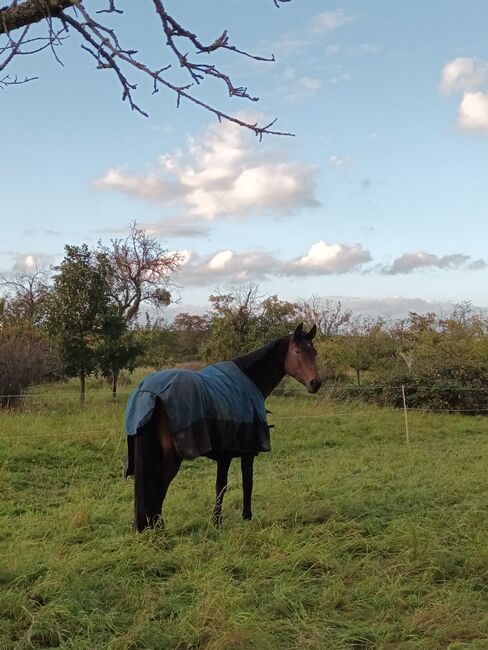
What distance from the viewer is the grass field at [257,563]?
8.95 feet

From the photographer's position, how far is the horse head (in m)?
5.11

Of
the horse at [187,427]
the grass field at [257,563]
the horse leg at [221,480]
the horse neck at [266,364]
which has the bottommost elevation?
the grass field at [257,563]

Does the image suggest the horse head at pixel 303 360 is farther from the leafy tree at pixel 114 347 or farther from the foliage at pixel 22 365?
the leafy tree at pixel 114 347

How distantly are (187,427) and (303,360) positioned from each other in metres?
1.35

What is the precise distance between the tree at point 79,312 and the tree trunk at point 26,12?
12.0 metres

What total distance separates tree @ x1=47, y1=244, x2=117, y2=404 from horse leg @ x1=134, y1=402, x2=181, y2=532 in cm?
977

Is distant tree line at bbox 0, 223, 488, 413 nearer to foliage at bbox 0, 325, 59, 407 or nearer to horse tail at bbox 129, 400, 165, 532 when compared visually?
foliage at bbox 0, 325, 59, 407

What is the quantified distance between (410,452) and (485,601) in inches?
250

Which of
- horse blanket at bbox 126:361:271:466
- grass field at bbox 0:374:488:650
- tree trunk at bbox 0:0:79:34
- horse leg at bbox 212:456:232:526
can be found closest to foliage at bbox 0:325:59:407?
grass field at bbox 0:374:488:650

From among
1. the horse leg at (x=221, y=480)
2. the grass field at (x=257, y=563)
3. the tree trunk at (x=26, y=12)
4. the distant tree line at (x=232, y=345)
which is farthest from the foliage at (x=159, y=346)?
the tree trunk at (x=26, y=12)

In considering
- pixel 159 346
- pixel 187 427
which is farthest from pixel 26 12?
pixel 159 346

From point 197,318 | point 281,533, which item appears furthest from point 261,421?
point 197,318

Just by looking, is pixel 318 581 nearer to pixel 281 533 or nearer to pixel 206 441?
pixel 281 533

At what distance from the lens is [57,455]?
26.3 ft
